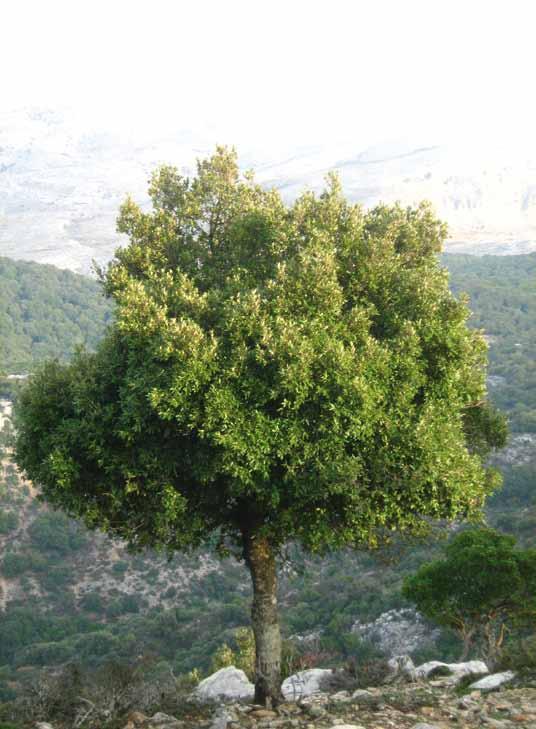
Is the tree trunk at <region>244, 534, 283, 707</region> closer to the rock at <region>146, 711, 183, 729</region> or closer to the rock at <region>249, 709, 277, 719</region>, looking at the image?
the rock at <region>249, 709, 277, 719</region>

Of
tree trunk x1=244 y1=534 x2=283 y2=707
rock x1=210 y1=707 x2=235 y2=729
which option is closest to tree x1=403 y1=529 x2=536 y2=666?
tree trunk x1=244 y1=534 x2=283 y2=707

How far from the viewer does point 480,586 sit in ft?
78.2

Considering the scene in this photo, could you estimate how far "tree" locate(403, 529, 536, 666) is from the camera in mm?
23531

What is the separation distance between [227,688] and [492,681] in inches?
349

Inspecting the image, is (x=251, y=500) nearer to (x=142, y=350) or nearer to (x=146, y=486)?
(x=146, y=486)

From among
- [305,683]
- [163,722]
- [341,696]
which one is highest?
[163,722]

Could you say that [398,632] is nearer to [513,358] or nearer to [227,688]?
[227,688]

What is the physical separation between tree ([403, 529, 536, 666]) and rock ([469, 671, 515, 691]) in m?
3.16

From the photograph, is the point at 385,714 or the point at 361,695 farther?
the point at 361,695

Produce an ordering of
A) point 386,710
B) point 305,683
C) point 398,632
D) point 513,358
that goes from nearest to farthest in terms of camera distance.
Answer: point 386,710, point 305,683, point 398,632, point 513,358

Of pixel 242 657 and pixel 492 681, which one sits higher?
pixel 492 681

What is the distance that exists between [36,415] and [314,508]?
23.9 ft

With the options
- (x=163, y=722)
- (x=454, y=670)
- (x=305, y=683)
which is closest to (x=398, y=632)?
(x=454, y=670)

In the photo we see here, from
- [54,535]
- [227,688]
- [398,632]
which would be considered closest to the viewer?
[227,688]
